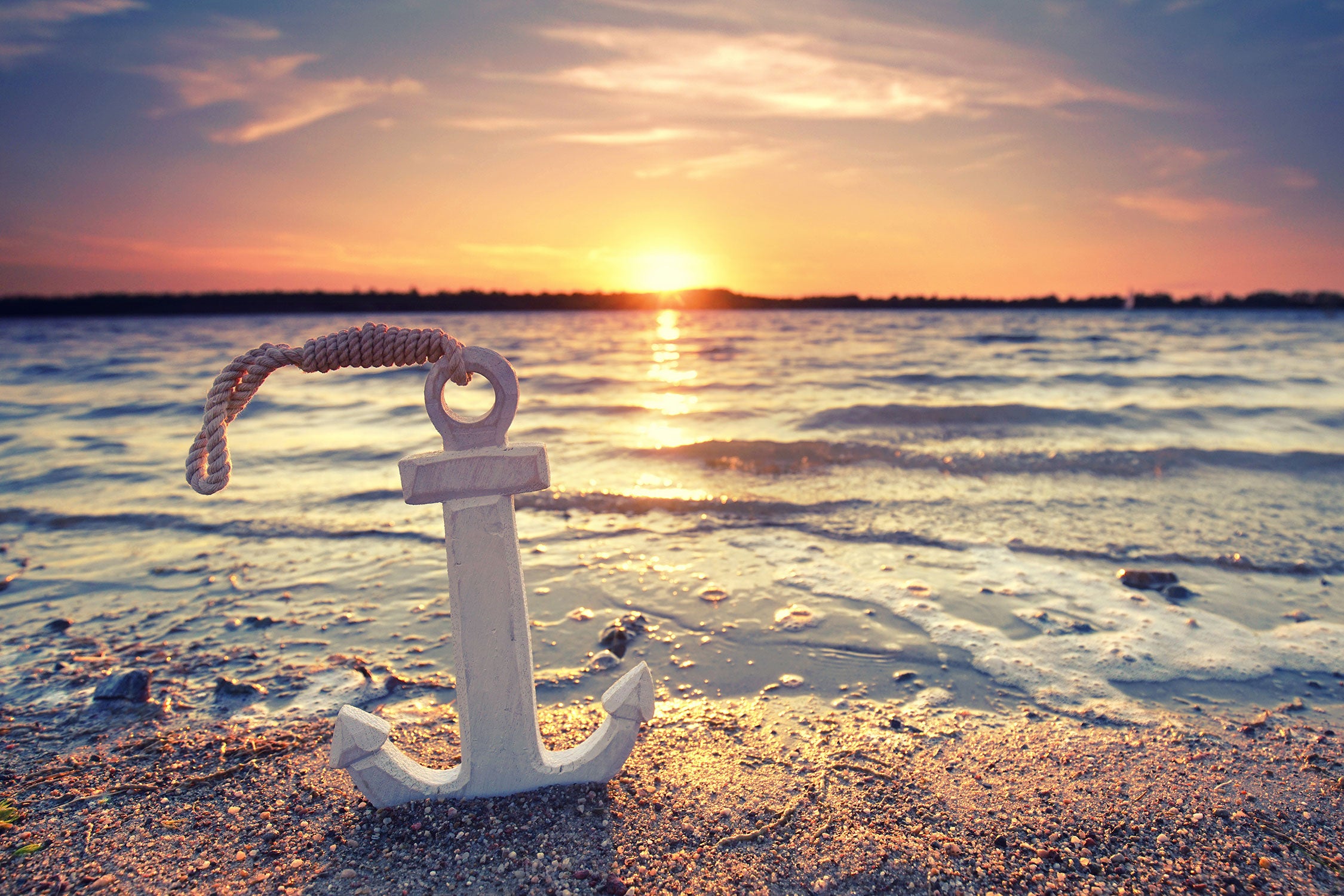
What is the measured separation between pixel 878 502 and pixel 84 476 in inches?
334

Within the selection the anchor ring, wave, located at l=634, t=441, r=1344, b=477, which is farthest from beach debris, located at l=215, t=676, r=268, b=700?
wave, located at l=634, t=441, r=1344, b=477

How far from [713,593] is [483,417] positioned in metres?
2.57

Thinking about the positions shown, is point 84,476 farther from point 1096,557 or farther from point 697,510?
point 1096,557

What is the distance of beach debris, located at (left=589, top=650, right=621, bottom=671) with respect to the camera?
346 cm

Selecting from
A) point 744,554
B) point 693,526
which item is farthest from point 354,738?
point 693,526

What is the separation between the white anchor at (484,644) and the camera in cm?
212

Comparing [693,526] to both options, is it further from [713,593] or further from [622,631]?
[622,631]

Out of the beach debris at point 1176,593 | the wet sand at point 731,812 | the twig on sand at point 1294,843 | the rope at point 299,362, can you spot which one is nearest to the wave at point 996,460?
the beach debris at point 1176,593

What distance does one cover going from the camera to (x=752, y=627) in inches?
151

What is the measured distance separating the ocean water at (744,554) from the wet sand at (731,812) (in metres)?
0.29

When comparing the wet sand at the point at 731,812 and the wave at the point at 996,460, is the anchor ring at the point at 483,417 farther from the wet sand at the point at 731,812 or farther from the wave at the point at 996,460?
the wave at the point at 996,460

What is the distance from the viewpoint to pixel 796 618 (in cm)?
395

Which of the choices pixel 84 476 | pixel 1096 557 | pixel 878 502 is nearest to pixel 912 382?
pixel 878 502

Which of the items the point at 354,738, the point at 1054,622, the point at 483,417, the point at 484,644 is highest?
the point at 483,417
